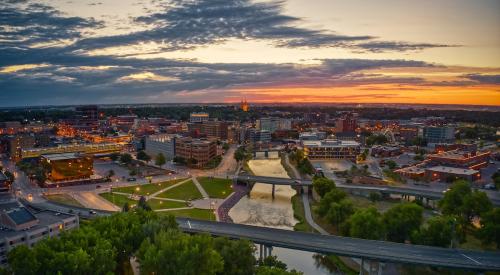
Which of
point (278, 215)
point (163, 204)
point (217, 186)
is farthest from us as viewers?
point (217, 186)

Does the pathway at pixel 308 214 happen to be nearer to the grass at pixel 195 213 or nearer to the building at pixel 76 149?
the grass at pixel 195 213

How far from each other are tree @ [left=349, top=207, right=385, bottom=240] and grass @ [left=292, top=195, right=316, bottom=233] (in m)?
7.18

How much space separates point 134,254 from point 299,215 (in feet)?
74.3

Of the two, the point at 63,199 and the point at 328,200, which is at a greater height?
the point at 328,200

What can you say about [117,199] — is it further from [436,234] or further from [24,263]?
[436,234]

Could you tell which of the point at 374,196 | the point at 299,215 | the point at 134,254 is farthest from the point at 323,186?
the point at 134,254

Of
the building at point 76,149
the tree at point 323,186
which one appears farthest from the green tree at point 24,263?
the building at point 76,149

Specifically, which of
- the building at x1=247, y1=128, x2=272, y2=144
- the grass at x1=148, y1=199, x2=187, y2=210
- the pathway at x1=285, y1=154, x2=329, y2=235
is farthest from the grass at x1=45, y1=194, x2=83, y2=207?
the building at x1=247, y1=128, x2=272, y2=144

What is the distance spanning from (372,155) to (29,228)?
80.2m

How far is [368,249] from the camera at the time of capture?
1132 inches

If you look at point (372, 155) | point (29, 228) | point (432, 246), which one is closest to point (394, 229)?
A: point (432, 246)

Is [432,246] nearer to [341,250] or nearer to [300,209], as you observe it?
[341,250]

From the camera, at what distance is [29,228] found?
102 feet

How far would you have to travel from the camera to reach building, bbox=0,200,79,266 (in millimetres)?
28938
